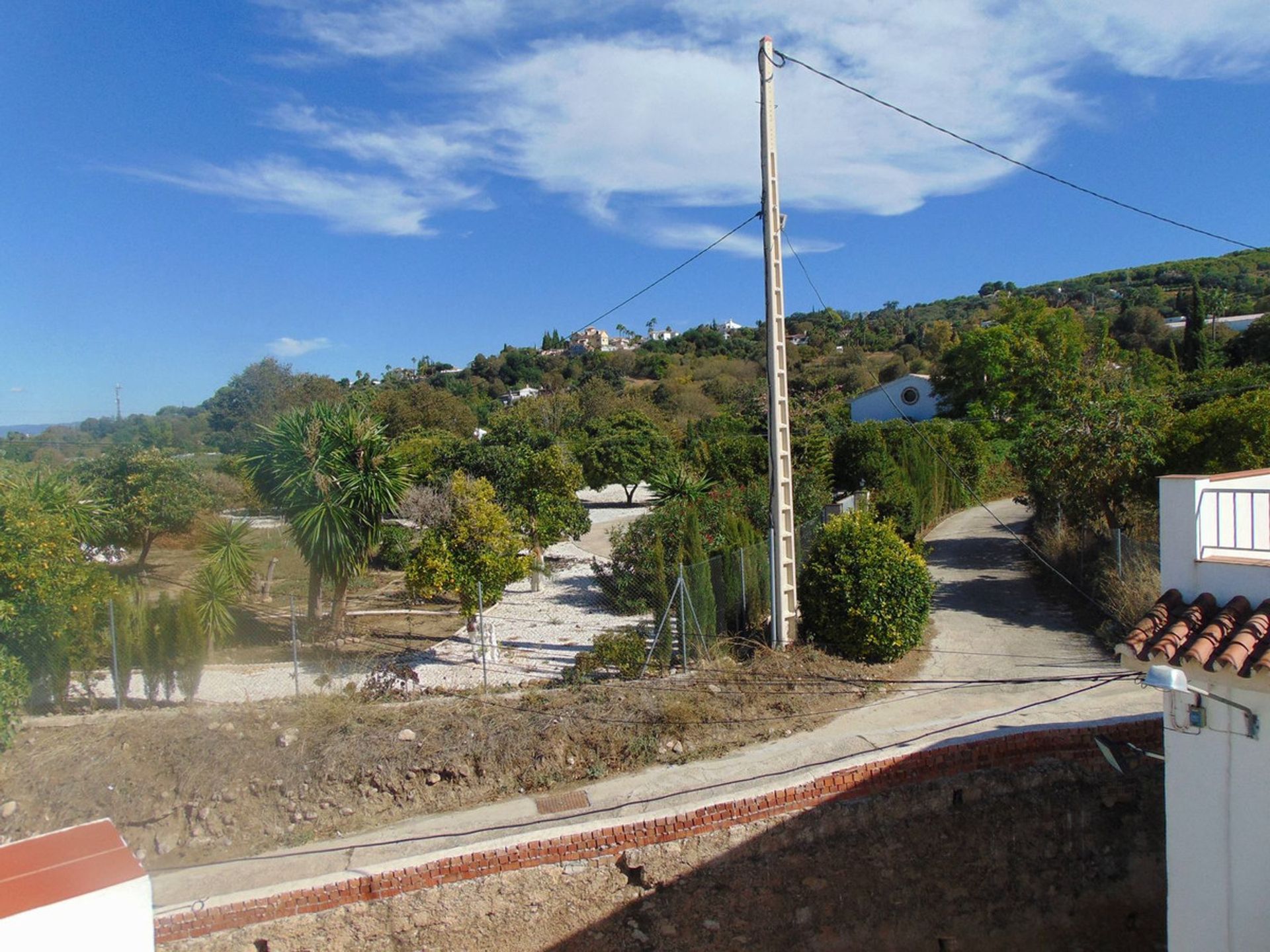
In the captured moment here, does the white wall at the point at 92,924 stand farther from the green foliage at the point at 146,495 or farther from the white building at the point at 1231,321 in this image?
the white building at the point at 1231,321

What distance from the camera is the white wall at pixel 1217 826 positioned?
4.97m

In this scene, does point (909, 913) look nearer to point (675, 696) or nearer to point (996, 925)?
point (996, 925)

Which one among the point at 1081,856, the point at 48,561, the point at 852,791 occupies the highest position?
the point at 48,561

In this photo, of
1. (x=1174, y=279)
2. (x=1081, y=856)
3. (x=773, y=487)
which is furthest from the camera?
(x=1174, y=279)

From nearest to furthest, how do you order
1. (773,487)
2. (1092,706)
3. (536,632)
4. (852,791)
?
(852,791)
(1092,706)
(773,487)
(536,632)

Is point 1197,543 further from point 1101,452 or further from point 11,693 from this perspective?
point 11,693

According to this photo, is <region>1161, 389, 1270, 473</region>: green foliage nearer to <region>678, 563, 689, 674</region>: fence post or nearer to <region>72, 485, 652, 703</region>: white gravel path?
<region>678, 563, 689, 674</region>: fence post

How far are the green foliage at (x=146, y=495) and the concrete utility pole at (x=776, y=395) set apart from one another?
43.3ft

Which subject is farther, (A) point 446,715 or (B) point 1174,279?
(B) point 1174,279

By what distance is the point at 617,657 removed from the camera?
1000 cm

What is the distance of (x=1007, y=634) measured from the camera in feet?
38.7

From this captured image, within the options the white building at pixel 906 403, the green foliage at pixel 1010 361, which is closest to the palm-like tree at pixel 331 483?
the green foliage at pixel 1010 361

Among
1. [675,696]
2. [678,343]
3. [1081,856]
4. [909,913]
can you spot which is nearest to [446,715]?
[675,696]

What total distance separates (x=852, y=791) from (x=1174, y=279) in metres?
93.5
